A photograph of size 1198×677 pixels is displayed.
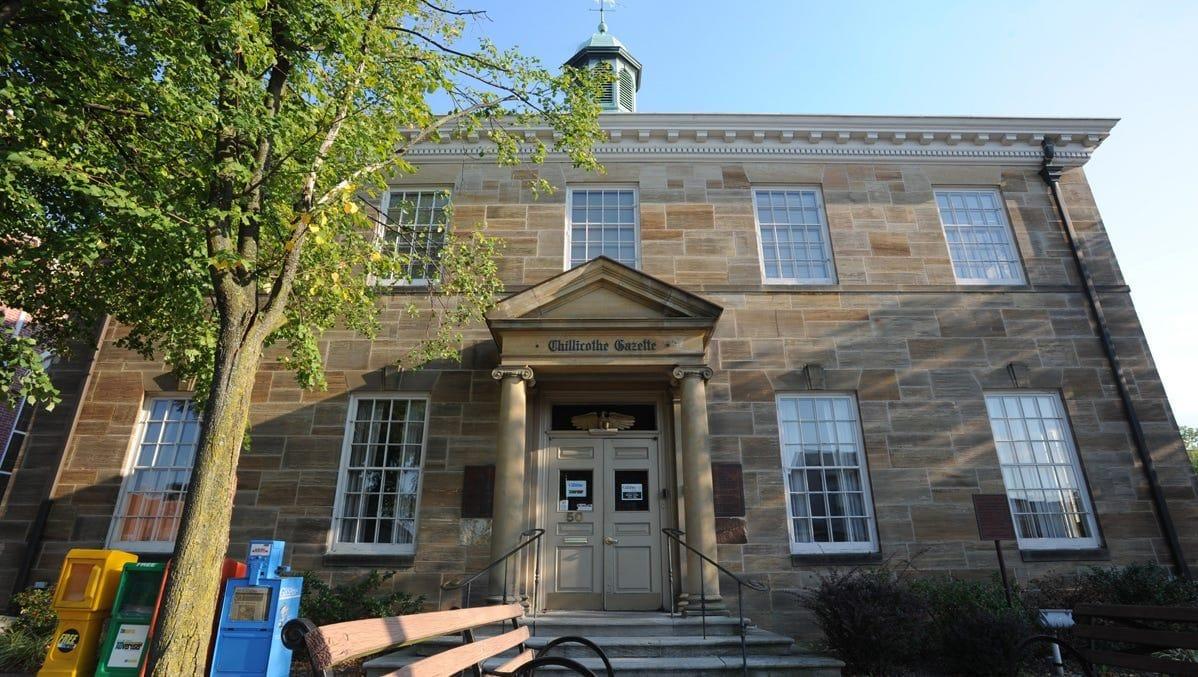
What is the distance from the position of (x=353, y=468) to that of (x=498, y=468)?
259cm

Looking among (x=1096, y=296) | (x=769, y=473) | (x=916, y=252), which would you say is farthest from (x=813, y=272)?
(x=1096, y=296)

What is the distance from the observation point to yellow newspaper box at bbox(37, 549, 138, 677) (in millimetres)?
6480

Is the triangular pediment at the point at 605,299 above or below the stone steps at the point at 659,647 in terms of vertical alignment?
above

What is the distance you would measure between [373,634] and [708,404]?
304 inches

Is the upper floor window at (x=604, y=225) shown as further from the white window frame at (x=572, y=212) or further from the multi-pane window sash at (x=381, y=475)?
the multi-pane window sash at (x=381, y=475)

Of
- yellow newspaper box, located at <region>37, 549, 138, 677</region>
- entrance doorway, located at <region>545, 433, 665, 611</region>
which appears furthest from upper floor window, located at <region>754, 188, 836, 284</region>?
yellow newspaper box, located at <region>37, 549, 138, 677</region>

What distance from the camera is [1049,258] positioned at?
1154 cm

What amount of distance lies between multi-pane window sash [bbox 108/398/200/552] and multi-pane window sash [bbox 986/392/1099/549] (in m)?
12.9

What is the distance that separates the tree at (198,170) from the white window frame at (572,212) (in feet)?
13.2

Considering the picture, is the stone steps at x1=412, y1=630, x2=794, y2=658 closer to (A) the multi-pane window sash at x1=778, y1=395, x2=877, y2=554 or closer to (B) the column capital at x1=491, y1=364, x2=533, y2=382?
(A) the multi-pane window sash at x1=778, y1=395, x2=877, y2=554

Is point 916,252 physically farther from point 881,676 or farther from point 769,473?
point 881,676

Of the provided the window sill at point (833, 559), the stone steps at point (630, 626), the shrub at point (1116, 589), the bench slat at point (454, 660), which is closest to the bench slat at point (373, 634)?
Answer: the bench slat at point (454, 660)

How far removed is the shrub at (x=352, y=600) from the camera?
27.1ft

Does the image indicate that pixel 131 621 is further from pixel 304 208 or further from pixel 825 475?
pixel 825 475
